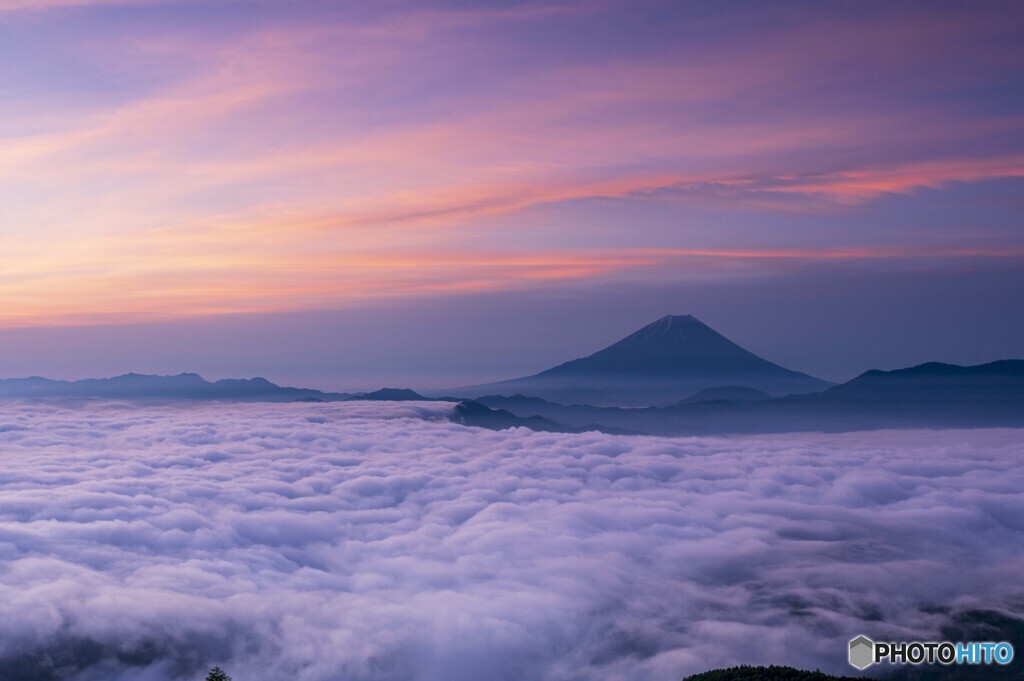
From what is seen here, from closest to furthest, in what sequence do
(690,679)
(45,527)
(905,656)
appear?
(905,656)
(690,679)
(45,527)

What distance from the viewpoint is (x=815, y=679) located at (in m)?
117

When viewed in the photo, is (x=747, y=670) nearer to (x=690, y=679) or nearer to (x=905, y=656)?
(x=690, y=679)

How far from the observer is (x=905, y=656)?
69562 millimetres

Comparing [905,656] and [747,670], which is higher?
[905,656]

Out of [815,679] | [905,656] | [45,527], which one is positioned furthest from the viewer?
[45,527]

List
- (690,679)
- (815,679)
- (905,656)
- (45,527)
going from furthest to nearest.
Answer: (45,527) → (690,679) → (815,679) → (905,656)

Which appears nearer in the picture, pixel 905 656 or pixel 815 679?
pixel 905 656

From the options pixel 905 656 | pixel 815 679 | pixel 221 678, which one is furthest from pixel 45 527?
pixel 905 656

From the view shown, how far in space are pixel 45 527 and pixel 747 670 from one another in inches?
6166

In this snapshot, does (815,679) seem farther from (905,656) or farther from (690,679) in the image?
(905,656)

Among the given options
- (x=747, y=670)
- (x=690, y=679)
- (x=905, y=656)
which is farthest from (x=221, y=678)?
(x=747, y=670)

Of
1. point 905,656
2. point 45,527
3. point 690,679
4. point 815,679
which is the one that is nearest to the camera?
point 905,656

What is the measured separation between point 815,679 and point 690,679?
18.0 metres

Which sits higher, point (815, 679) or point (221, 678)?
point (221, 678)
